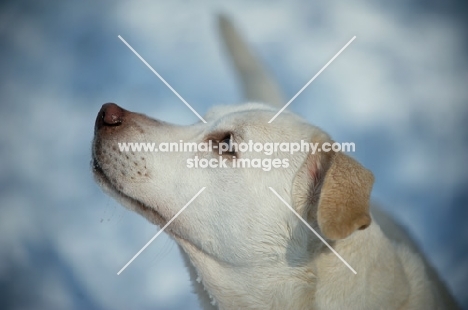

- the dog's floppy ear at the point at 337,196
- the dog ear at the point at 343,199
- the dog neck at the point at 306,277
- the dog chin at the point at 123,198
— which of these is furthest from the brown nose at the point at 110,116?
the dog ear at the point at 343,199

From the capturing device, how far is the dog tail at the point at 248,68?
3.78m

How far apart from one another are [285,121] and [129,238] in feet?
5.67

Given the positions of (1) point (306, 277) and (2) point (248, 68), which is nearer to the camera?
(1) point (306, 277)

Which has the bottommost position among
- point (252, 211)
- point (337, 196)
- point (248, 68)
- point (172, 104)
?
point (172, 104)

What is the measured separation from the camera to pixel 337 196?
2.12 metres

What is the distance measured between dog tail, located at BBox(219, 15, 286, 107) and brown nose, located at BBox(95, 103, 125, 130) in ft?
4.74

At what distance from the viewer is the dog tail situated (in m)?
3.78

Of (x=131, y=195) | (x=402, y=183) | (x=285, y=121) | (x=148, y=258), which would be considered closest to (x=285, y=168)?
(x=285, y=121)

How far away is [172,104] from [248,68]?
69 cm

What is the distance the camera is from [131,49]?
4242mm

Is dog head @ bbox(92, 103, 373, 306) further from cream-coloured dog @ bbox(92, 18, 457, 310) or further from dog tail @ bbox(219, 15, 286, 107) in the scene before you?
dog tail @ bbox(219, 15, 286, 107)

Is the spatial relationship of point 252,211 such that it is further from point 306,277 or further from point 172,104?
point 172,104

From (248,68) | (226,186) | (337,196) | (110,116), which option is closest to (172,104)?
(248,68)

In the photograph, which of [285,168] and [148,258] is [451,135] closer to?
[285,168]
